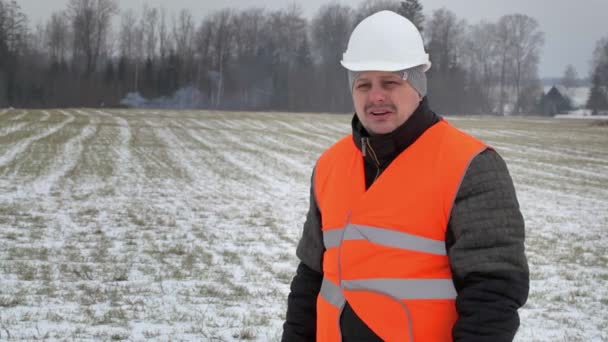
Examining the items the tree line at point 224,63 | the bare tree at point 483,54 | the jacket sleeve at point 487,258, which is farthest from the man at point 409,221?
the bare tree at point 483,54

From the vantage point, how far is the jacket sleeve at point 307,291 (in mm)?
2490

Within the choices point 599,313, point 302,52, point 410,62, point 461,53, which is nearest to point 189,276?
point 599,313

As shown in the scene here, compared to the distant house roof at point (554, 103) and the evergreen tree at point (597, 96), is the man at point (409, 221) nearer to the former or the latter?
the evergreen tree at point (597, 96)

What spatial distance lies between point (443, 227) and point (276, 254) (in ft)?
23.0

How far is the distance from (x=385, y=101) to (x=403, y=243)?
0.47m

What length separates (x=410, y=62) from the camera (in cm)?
220

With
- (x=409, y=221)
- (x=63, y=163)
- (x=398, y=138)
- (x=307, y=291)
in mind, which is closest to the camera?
(x=409, y=221)

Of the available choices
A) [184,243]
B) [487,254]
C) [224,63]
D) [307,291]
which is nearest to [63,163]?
[184,243]

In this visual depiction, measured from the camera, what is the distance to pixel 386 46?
7.22ft

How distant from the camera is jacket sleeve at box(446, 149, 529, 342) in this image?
1897mm

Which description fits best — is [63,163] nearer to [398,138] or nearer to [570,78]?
[398,138]

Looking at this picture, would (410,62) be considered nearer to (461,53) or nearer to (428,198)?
(428,198)

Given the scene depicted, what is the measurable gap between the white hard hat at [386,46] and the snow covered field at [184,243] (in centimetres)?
377

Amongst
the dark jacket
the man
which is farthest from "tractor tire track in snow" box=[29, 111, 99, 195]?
the dark jacket
